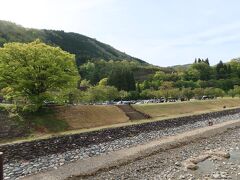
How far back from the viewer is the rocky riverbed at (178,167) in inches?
1259

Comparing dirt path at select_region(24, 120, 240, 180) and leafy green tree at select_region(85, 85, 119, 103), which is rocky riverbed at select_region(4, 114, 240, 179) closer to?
dirt path at select_region(24, 120, 240, 180)

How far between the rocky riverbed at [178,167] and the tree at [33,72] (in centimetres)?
2082

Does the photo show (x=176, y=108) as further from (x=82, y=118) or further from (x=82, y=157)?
(x=82, y=157)

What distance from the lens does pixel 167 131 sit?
5972 cm

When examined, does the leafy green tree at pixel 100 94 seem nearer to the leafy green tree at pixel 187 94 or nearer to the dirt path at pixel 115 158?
the leafy green tree at pixel 187 94

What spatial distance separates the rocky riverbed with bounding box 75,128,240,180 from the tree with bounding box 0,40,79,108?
20818 mm

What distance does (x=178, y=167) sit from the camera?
35438 mm

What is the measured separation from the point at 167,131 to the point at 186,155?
17.8m

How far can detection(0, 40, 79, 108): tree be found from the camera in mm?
52375

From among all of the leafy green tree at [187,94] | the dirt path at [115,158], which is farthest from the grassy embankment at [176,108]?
the leafy green tree at [187,94]

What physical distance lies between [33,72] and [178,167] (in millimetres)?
27198

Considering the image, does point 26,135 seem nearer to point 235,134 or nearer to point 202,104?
point 235,134

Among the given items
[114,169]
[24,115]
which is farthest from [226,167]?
[24,115]

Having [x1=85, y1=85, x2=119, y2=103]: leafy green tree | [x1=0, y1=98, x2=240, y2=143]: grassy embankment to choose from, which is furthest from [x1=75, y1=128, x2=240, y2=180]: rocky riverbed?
[x1=85, y1=85, x2=119, y2=103]: leafy green tree
